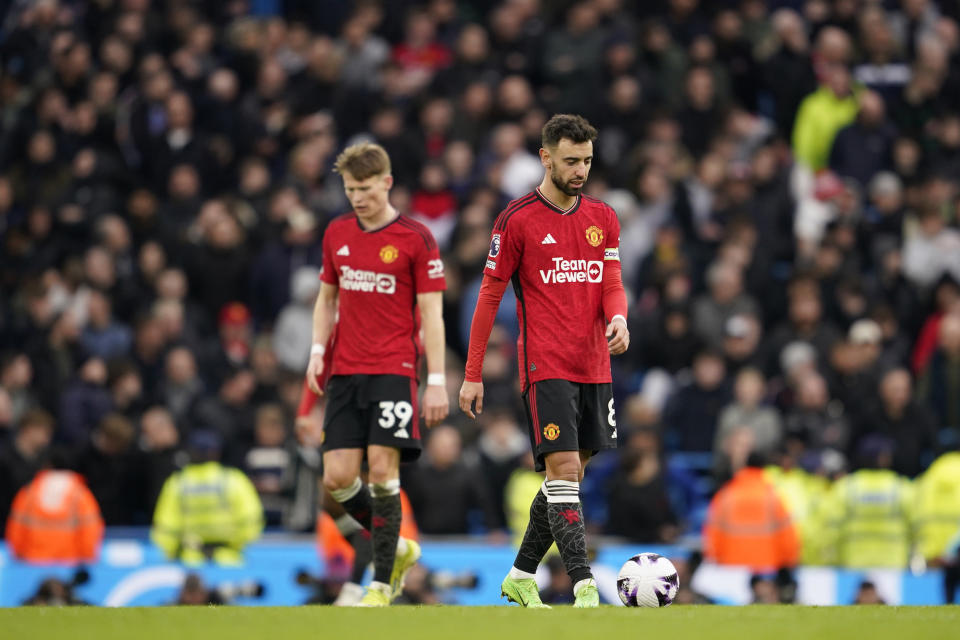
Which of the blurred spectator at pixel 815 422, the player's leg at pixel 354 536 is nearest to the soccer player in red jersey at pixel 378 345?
the player's leg at pixel 354 536

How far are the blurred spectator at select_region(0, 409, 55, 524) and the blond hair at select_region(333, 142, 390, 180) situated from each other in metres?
6.97

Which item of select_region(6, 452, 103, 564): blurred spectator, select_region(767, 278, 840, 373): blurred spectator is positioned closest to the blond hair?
select_region(6, 452, 103, 564): blurred spectator

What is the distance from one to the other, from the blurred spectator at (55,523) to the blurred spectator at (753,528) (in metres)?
5.34

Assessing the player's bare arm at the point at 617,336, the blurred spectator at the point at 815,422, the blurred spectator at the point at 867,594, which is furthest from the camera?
the blurred spectator at the point at 815,422

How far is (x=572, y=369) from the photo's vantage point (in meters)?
8.55

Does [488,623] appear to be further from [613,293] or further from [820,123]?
[820,123]

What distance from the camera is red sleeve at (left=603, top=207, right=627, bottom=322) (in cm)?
855

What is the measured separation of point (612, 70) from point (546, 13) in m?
1.88

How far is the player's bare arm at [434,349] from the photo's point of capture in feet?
30.3

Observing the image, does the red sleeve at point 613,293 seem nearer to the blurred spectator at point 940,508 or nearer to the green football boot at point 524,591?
the green football boot at point 524,591

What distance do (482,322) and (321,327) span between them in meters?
1.47

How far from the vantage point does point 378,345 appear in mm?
9547

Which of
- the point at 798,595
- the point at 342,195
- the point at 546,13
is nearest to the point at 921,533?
the point at 798,595

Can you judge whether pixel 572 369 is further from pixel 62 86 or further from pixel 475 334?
pixel 62 86
